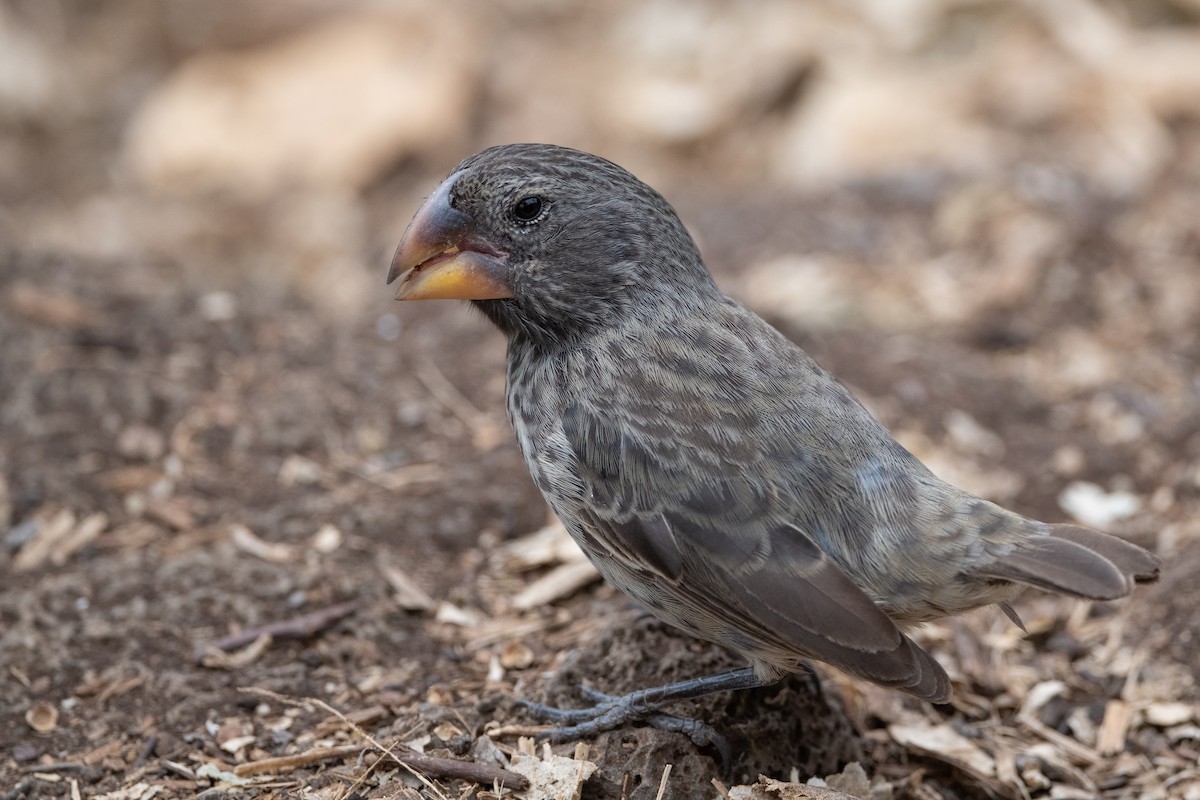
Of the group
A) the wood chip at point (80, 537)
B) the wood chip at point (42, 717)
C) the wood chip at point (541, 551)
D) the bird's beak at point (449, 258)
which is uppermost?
the bird's beak at point (449, 258)

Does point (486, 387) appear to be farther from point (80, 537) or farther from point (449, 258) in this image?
point (449, 258)

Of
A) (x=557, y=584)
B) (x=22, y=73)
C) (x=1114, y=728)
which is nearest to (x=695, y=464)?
(x=557, y=584)

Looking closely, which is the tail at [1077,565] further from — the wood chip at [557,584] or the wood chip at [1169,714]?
the wood chip at [557,584]

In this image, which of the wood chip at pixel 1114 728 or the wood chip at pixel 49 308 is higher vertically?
the wood chip at pixel 49 308

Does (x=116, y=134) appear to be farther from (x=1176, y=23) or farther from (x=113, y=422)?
(x=1176, y=23)

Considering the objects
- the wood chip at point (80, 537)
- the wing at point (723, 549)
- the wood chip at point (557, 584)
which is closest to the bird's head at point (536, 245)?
the wing at point (723, 549)
